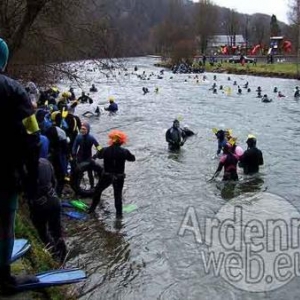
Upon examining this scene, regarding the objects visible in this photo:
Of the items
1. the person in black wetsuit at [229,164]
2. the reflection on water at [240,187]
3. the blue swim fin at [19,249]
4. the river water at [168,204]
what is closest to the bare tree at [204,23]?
the river water at [168,204]

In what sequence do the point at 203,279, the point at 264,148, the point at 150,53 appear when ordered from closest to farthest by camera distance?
the point at 203,279, the point at 264,148, the point at 150,53

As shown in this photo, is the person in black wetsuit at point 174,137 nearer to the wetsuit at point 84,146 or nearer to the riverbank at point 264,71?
the wetsuit at point 84,146

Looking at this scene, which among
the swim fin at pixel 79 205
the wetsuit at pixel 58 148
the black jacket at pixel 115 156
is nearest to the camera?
the black jacket at pixel 115 156

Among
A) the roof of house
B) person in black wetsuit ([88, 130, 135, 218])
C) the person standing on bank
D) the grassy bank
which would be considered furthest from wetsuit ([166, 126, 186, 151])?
the roof of house

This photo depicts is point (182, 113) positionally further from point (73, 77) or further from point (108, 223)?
point (108, 223)

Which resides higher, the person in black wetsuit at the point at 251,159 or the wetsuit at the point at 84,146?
the wetsuit at the point at 84,146

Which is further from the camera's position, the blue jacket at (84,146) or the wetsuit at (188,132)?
the wetsuit at (188,132)

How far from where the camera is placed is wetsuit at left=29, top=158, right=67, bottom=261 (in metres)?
6.02

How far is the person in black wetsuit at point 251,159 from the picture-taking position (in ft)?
41.6

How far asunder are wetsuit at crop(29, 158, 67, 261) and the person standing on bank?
2187mm

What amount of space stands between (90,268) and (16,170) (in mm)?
3822

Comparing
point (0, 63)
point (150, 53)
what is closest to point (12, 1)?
point (0, 63)

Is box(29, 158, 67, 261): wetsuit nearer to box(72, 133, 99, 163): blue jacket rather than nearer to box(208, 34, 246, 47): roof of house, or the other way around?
box(72, 133, 99, 163): blue jacket

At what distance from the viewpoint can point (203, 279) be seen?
687cm
